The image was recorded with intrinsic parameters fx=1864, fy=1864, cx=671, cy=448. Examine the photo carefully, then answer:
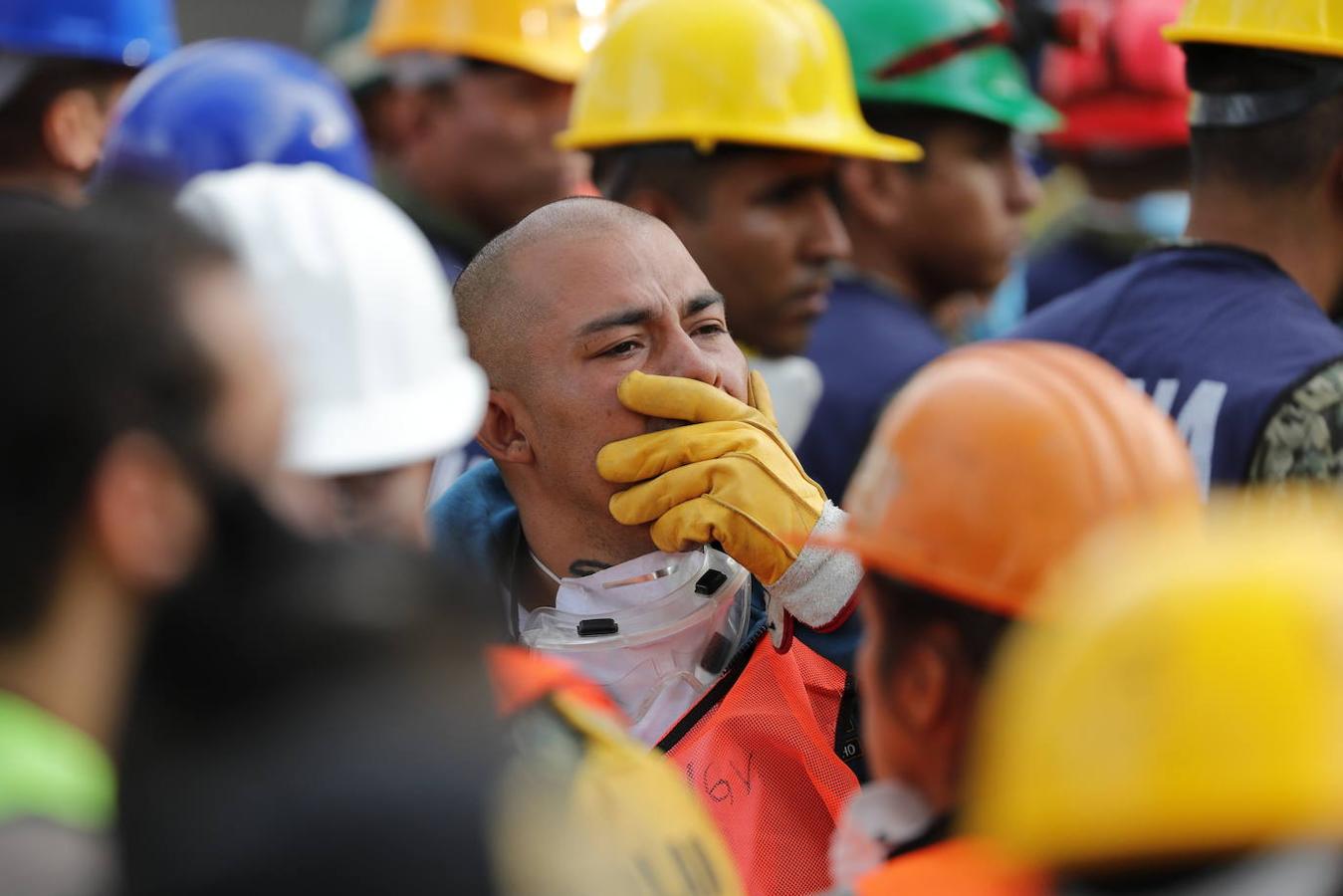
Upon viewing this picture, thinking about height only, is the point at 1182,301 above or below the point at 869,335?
above

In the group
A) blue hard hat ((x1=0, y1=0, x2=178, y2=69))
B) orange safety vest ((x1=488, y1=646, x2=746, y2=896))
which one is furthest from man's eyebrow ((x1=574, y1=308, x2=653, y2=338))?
blue hard hat ((x1=0, y1=0, x2=178, y2=69))

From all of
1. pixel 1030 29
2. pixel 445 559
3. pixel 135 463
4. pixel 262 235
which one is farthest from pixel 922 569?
pixel 1030 29

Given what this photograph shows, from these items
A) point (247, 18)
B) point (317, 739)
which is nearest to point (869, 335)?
point (317, 739)

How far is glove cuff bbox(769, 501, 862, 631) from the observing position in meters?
3.06

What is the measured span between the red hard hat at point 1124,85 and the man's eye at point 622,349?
4.26m

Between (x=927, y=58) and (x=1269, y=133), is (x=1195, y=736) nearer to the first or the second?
(x=1269, y=133)

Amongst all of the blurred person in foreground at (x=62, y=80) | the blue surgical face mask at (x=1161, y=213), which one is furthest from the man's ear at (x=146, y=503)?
the blue surgical face mask at (x=1161, y=213)

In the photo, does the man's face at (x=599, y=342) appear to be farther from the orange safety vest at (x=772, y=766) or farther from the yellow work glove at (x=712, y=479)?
the orange safety vest at (x=772, y=766)

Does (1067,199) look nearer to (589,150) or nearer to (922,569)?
(589,150)

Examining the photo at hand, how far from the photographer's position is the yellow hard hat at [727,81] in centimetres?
463

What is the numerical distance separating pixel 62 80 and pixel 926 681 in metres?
3.91

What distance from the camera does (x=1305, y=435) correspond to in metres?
3.22

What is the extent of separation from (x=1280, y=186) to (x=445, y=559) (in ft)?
8.84

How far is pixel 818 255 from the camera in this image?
4.73 m
